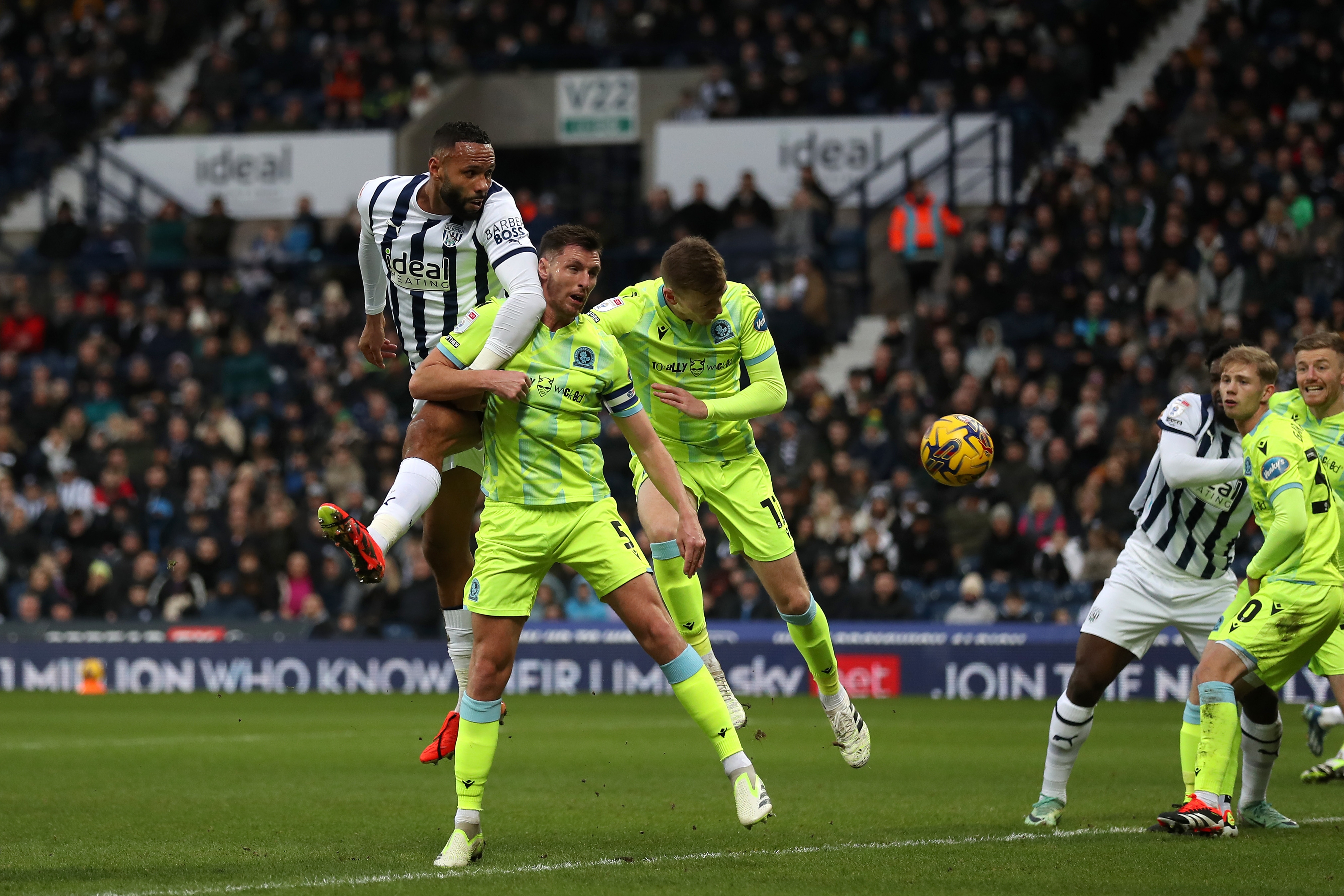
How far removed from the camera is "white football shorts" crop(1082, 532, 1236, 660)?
8.82 metres

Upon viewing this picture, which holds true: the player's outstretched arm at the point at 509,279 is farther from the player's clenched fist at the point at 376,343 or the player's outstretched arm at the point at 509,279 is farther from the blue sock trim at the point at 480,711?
A: the blue sock trim at the point at 480,711

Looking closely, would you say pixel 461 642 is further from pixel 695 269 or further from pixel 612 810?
pixel 695 269

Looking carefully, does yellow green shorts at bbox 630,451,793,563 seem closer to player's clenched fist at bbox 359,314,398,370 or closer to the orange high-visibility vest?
player's clenched fist at bbox 359,314,398,370

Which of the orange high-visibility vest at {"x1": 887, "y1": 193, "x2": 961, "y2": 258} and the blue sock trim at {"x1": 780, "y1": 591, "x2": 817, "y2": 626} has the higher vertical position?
the orange high-visibility vest at {"x1": 887, "y1": 193, "x2": 961, "y2": 258}

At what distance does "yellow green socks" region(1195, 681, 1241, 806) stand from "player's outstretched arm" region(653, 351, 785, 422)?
260cm

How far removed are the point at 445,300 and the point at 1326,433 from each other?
180 inches

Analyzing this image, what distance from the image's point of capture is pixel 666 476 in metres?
7.75

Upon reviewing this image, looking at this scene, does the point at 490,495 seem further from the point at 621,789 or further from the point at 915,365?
the point at 915,365

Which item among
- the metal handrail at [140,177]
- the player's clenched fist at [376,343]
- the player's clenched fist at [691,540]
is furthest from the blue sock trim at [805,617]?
the metal handrail at [140,177]

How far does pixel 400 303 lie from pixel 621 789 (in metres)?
3.32

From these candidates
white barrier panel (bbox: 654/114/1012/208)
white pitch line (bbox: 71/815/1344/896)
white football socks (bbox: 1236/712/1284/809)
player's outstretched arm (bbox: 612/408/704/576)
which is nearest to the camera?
white pitch line (bbox: 71/815/1344/896)

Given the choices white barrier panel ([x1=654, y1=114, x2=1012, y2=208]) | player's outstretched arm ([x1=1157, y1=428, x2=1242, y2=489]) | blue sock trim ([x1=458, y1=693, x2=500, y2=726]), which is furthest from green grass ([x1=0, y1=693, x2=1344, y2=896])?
white barrier panel ([x1=654, y1=114, x2=1012, y2=208])

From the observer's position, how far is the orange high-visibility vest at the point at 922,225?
74.1ft

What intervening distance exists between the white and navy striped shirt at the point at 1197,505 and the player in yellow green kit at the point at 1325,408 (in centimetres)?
36
